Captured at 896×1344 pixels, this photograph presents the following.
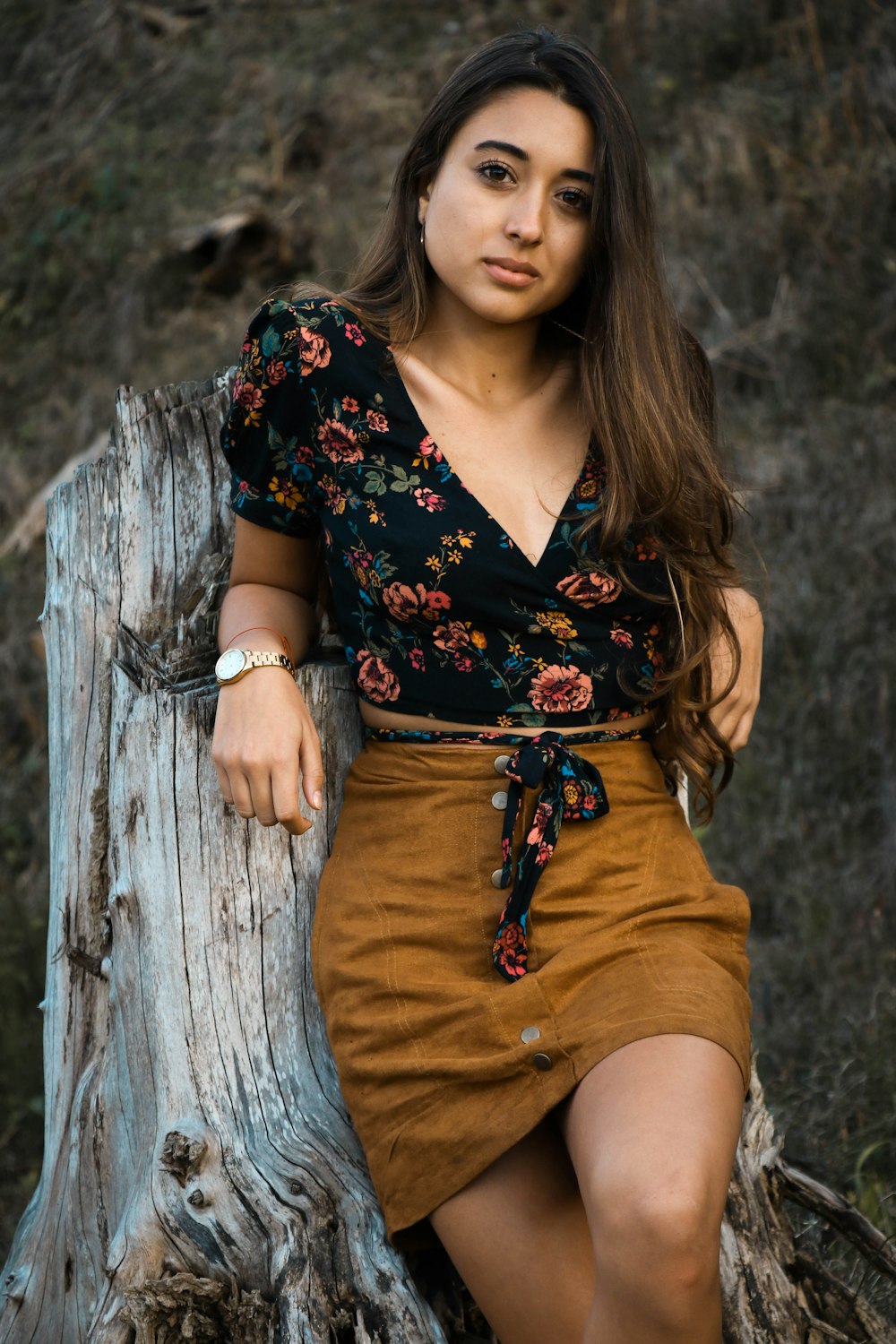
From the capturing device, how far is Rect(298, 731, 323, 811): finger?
209 cm

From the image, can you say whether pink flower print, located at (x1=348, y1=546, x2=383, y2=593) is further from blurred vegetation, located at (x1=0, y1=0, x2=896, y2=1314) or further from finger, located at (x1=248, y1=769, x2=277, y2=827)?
blurred vegetation, located at (x1=0, y1=0, x2=896, y2=1314)

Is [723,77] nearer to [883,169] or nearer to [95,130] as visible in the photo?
[883,169]

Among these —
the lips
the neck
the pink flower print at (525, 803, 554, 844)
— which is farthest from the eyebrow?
the pink flower print at (525, 803, 554, 844)

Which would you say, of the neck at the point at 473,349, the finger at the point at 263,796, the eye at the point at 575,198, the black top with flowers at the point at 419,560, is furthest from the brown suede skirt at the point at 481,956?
the eye at the point at 575,198

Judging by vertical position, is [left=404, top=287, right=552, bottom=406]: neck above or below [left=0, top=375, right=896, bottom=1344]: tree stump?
above

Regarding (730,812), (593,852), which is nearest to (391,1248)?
(593,852)

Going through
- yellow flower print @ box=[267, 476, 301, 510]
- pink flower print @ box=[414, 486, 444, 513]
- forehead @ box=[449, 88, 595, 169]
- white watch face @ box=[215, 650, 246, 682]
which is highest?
forehead @ box=[449, 88, 595, 169]

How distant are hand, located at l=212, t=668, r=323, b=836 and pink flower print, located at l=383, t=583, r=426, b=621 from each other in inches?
8.7

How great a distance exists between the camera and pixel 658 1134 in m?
1.74

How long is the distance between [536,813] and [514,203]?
3.19 feet

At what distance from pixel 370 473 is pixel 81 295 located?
19.0 ft

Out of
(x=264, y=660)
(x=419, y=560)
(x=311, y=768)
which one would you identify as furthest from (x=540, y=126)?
(x=311, y=768)

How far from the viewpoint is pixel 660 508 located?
86.7 inches

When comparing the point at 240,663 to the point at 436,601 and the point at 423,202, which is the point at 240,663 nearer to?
the point at 436,601
